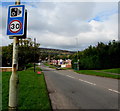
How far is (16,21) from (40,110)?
3.05 metres

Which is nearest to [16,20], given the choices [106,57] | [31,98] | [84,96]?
[31,98]

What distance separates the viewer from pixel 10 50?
33.6 metres

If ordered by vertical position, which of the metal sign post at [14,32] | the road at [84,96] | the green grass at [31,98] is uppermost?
the metal sign post at [14,32]

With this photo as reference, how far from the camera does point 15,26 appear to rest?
125 inches

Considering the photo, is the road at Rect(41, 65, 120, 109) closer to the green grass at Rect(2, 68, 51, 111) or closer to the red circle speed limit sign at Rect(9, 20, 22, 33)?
the green grass at Rect(2, 68, 51, 111)

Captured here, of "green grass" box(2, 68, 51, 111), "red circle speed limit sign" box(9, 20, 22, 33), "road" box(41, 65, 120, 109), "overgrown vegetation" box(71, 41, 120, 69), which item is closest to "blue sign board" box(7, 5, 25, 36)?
"red circle speed limit sign" box(9, 20, 22, 33)

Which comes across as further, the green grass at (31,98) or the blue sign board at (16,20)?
the green grass at (31,98)

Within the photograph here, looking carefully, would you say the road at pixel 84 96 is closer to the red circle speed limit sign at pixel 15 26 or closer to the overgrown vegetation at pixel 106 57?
the red circle speed limit sign at pixel 15 26

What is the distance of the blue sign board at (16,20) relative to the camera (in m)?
3.15

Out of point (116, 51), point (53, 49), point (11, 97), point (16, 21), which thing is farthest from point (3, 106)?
point (53, 49)

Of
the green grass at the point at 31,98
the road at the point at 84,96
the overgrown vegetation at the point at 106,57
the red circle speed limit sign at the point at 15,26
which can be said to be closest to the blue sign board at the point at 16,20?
the red circle speed limit sign at the point at 15,26

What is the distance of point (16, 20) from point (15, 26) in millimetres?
158

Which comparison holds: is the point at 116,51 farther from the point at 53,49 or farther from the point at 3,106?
the point at 53,49

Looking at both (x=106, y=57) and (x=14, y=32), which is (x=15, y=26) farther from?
(x=106, y=57)
